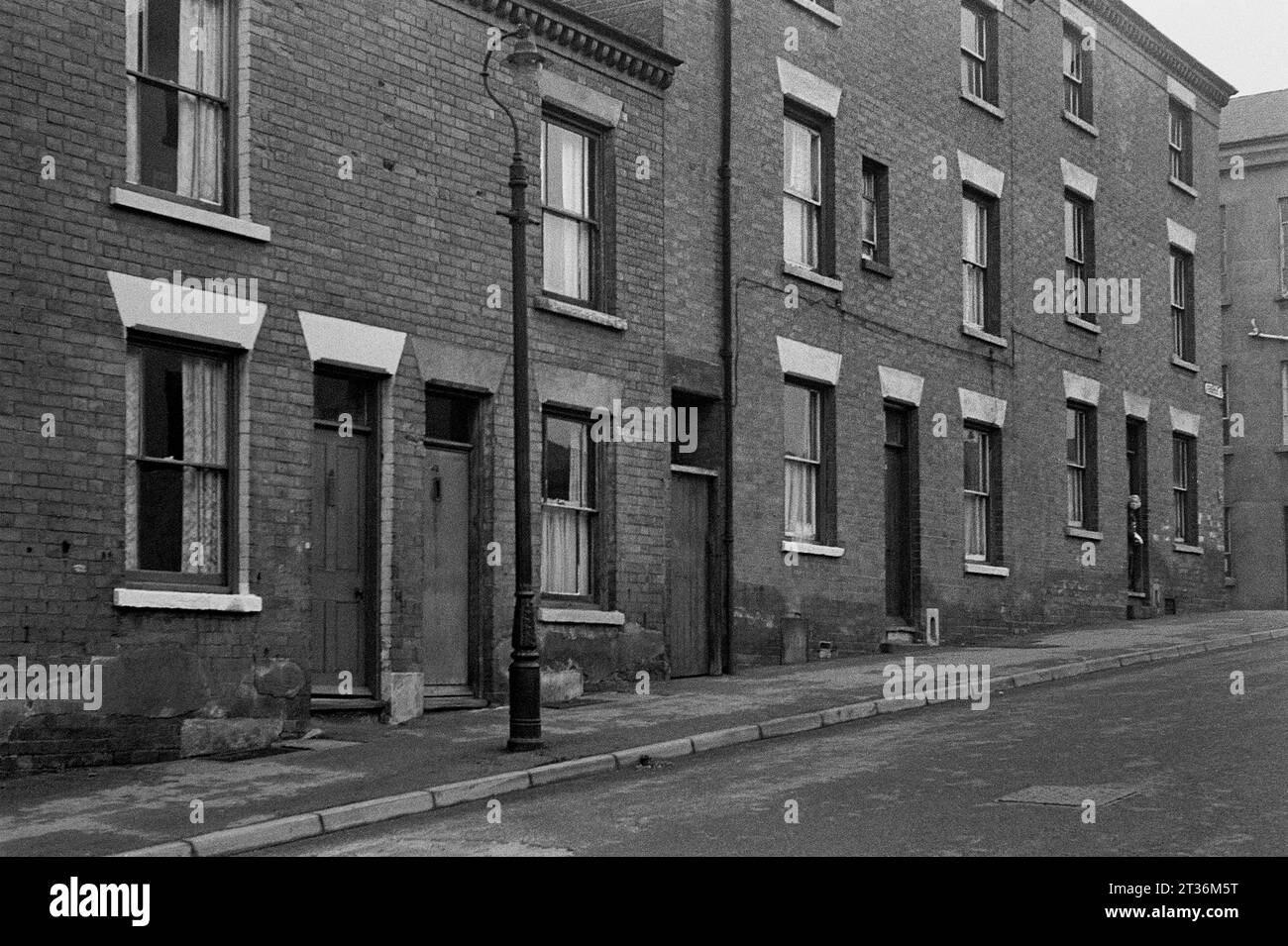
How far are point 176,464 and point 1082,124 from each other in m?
18.8

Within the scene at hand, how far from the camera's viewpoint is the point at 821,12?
21.6 metres

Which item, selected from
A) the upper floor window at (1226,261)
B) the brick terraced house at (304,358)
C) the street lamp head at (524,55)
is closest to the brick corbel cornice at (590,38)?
the brick terraced house at (304,358)

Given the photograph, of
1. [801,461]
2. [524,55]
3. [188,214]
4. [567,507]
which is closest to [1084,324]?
[801,461]

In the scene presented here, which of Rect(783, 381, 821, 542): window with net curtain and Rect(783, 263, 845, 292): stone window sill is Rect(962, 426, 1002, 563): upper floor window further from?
Rect(783, 263, 845, 292): stone window sill

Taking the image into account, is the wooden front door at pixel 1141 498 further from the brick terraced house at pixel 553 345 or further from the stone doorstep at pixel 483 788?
the stone doorstep at pixel 483 788

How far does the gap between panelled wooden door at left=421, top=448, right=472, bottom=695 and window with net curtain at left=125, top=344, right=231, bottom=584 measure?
2477 mm

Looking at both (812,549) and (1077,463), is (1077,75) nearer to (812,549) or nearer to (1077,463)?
(1077,463)

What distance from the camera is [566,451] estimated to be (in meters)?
17.8

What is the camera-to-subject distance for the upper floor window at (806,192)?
69.7ft

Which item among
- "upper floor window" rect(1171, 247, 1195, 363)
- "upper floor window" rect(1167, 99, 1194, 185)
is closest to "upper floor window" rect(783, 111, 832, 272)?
"upper floor window" rect(1171, 247, 1195, 363)

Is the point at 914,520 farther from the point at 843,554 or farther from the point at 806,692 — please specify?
the point at 806,692

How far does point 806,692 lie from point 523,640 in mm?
4423

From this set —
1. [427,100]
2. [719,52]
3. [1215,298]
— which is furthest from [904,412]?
[1215,298]

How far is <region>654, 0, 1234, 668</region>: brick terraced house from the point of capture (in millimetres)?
19953
